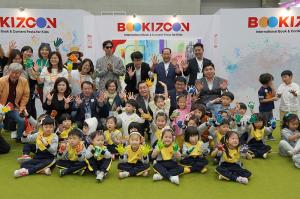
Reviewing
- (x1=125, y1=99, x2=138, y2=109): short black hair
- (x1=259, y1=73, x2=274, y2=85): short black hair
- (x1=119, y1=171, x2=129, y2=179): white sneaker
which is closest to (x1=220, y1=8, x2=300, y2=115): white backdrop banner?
(x1=259, y1=73, x2=274, y2=85): short black hair

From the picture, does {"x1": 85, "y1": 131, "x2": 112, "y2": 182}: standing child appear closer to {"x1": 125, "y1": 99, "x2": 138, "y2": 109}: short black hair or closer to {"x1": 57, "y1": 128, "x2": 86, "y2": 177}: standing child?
{"x1": 57, "y1": 128, "x2": 86, "y2": 177}: standing child

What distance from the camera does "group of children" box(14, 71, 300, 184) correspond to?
12.8 ft

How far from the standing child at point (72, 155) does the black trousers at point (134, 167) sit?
0.46 meters

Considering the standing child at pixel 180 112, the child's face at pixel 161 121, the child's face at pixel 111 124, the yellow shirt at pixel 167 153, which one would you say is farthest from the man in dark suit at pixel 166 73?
the yellow shirt at pixel 167 153

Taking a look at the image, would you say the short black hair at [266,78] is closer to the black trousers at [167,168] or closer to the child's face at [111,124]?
the black trousers at [167,168]

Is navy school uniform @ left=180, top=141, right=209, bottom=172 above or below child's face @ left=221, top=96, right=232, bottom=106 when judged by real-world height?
below

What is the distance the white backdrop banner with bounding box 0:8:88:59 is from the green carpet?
3707 mm

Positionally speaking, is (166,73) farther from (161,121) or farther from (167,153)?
(167,153)

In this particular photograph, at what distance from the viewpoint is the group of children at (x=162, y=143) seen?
3.91 meters

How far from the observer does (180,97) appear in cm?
496

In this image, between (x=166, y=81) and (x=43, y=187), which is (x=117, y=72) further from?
(x=43, y=187)

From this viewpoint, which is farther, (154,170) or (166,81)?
(166,81)

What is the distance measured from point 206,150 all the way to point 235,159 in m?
0.54

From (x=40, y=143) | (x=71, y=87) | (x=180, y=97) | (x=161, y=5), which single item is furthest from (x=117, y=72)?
(x=161, y=5)
